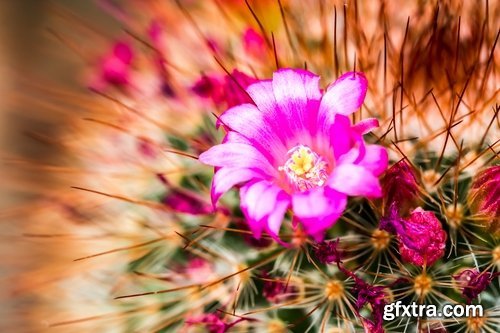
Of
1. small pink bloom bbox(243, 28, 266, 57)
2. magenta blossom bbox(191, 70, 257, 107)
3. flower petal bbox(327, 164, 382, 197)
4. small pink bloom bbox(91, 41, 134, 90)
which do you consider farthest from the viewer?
small pink bloom bbox(91, 41, 134, 90)

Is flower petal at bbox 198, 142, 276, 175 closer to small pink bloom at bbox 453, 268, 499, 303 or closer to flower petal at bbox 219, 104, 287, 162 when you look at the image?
flower petal at bbox 219, 104, 287, 162

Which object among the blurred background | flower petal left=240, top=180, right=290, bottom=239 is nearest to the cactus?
flower petal left=240, top=180, right=290, bottom=239


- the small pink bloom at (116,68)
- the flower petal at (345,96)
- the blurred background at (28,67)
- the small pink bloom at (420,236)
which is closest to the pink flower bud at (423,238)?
the small pink bloom at (420,236)

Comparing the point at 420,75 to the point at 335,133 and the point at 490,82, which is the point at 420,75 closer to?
the point at 490,82

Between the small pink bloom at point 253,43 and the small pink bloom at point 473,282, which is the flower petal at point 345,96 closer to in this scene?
the small pink bloom at point 473,282

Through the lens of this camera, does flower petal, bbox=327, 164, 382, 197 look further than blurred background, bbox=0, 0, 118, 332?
No

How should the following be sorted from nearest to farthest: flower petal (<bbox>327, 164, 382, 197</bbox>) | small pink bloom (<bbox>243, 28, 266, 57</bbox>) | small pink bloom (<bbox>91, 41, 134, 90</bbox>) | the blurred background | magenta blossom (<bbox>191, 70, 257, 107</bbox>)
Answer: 1. flower petal (<bbox>327, 164, 382, 197</bbox>)
2. magenta blossom (<bbox>191, 70, 257, 107</bbox>)
3. small pink bloom (<bbox>243, 28, 266, 57</bbox>)
4. small pink bloom (<bbox>91, 41, 134, 90</bbox>)
5. the blurred background

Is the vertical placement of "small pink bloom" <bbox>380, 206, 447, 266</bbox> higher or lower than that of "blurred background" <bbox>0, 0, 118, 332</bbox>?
lower

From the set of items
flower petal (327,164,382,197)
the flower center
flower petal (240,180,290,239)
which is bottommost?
flower petal (240,180,290,239)
